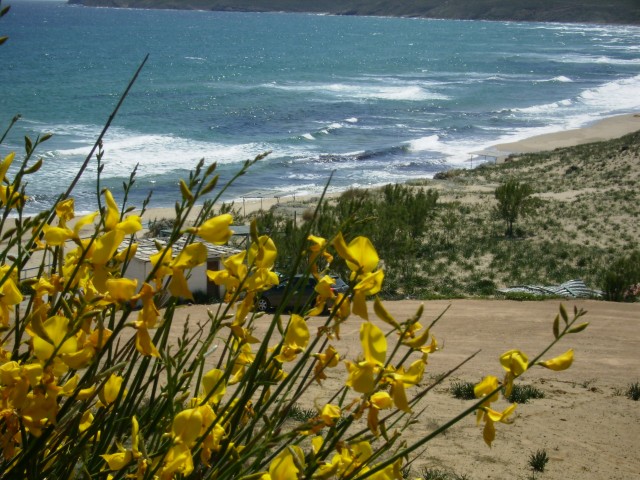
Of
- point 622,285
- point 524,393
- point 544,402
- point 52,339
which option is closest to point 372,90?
point 622,285

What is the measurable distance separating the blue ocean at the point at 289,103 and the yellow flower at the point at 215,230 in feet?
15.2

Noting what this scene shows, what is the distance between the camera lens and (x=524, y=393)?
327 inches

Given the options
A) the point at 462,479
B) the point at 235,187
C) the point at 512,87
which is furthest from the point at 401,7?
the point at 462,479

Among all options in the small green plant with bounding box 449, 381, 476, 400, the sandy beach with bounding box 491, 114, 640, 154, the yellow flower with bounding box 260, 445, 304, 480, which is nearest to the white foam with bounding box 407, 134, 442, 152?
the sandy beach with bounding box 491, 114, 640, 154

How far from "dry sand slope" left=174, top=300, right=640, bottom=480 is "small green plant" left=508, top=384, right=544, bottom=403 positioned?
0.08 meters

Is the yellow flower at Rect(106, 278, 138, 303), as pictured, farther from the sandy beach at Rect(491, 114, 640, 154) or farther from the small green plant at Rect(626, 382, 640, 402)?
the sandy beach at Rect(491, 114, 640, 154)

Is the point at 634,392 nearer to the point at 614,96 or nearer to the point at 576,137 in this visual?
the point at 576,137

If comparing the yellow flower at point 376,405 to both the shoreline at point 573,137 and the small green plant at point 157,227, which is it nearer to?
the small green plant at point 157,227

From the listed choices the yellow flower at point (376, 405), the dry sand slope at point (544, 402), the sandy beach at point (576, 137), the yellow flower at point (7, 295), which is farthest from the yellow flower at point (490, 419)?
the sandy beach at point (576, 137)

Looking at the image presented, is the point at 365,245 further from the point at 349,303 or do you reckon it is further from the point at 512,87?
the point at 512,87

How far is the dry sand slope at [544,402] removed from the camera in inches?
250

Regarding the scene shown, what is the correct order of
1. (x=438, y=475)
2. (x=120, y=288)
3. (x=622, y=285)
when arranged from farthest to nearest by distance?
1. (x=622, y=285)
2. (x=438, y=475)
3. (x=120, y=288)

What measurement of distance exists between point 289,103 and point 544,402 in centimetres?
4959

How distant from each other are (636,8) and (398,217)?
159 metres
